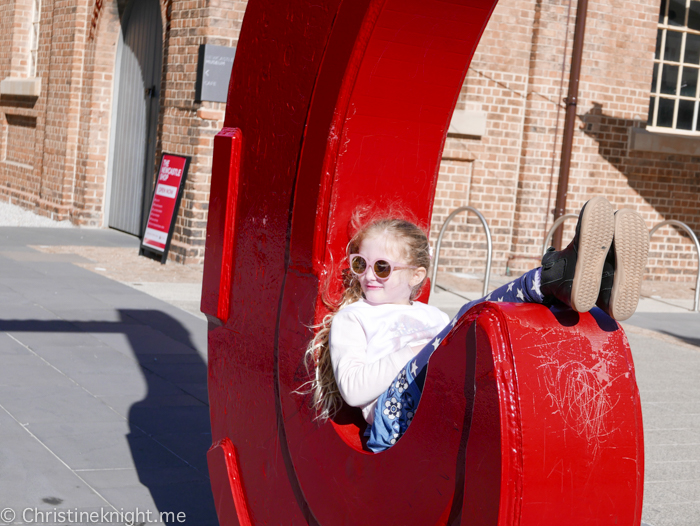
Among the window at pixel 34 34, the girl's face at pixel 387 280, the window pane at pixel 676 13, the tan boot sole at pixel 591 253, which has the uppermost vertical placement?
the window pane at pixel 676 13

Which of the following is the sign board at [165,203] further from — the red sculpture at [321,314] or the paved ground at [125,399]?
the red sculpture at [321,314]

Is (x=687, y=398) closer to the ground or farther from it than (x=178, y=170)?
closer to the ground

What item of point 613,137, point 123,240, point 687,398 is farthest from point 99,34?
point 687,398

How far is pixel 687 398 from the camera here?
5598mm

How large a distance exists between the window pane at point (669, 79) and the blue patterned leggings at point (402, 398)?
35.3 ft

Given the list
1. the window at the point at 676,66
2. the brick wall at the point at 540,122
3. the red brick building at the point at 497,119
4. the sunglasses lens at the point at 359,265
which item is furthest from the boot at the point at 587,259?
the window at the point at 676,66

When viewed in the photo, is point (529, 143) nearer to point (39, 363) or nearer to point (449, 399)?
point (39, 363)

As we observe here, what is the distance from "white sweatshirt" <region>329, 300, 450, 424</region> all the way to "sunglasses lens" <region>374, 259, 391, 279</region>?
0.09m

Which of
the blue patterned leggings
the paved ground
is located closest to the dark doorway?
the paved ground

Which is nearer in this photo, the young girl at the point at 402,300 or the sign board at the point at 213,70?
the young girl at the point at 402,300

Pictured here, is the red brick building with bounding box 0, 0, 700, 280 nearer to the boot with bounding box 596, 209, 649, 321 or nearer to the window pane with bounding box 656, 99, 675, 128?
the window pane with bounding box 656, 99, 675, 128

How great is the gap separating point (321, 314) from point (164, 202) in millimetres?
8015

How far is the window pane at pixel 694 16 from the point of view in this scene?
11.8 m

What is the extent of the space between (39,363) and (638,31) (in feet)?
29.7
